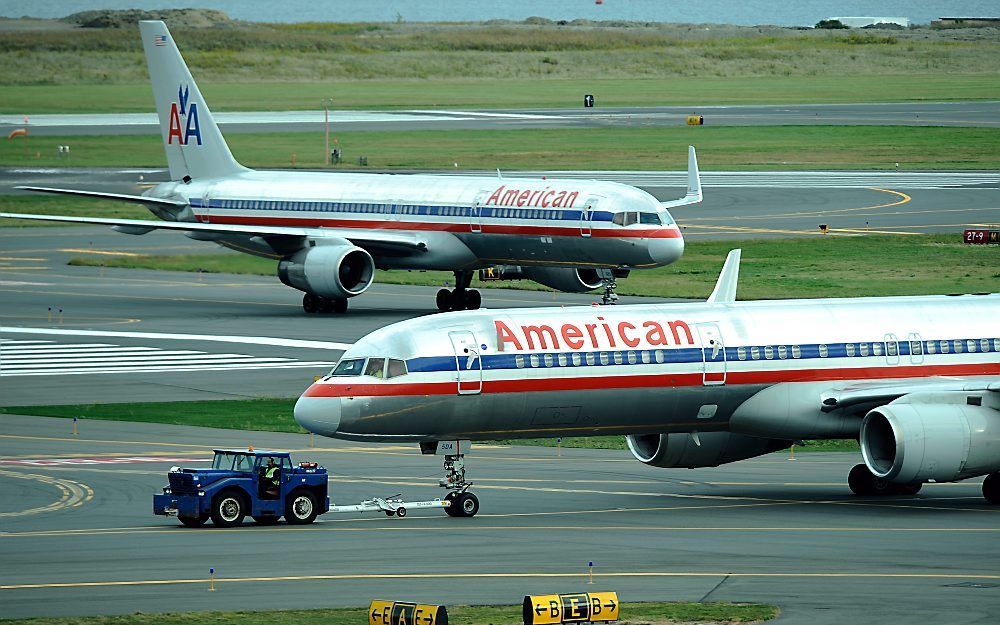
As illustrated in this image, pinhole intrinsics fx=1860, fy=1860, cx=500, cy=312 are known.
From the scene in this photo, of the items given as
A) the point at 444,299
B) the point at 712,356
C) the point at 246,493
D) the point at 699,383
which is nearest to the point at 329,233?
the point at 444,299

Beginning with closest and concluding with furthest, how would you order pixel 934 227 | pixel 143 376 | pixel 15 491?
pixel 15 491 → pixel 143 376 → pixel 934 227

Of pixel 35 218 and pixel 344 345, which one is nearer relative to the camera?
pixel 344 345

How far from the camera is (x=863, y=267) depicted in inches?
3410

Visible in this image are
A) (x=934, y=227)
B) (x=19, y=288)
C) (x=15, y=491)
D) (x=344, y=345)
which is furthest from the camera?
(x=934, y=227)

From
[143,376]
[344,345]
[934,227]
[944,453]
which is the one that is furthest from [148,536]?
[934,227]

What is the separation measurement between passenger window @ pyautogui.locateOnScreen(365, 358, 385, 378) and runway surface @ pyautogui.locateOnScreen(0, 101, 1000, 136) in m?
126

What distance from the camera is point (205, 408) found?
54875 mm

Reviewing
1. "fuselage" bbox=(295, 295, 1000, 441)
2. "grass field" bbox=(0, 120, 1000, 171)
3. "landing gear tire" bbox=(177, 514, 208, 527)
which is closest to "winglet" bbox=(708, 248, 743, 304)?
"fuselage" bbox=(295, 295, 1000, 441)

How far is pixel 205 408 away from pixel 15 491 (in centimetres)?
1272

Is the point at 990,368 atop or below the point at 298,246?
below

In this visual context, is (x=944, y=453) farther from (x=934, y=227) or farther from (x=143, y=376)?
(x=934, y=227)

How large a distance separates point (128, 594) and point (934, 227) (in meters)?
77.6

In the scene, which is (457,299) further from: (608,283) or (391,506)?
(391,506)

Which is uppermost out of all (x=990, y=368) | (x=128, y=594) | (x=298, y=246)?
(x=298, y=246)
